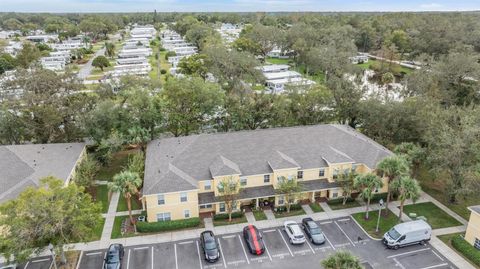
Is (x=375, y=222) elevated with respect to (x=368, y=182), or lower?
lower

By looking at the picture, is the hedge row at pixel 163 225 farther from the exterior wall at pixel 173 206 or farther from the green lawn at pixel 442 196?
the green lawn at pixel 442 196

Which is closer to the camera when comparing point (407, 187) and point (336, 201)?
point (407, 187)

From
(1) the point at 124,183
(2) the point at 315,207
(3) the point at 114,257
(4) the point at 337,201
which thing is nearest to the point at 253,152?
(2) the point at 315,207

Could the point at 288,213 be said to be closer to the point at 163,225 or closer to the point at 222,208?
the point at 222,208

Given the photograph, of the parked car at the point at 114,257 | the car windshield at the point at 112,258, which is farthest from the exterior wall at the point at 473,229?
the car windshield at the point at 112,258

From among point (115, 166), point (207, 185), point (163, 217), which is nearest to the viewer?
point (163, 217)

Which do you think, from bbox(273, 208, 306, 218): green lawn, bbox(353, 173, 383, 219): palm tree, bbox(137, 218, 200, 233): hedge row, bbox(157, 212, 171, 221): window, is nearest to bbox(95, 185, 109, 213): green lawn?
bbox(137, 218, 200, 233): hedge row
